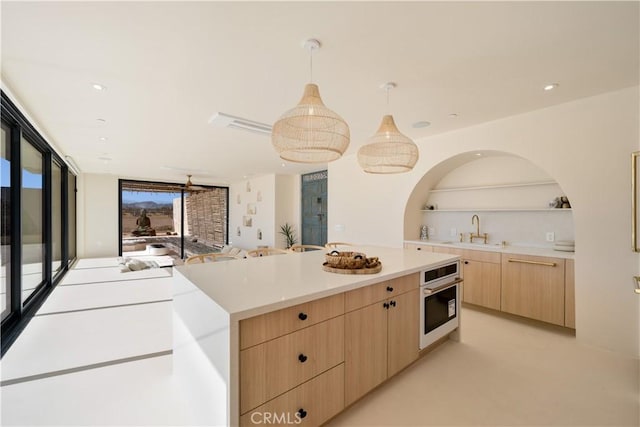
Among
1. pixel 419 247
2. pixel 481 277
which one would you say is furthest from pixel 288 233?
pixel 481 277

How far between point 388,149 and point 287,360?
6.36 feet

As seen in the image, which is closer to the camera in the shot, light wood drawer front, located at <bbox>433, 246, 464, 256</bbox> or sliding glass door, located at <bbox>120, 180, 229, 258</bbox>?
light wood drawer front, located at <bbox>433, 246, 464, 256</bbox>

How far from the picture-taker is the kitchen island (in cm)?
125

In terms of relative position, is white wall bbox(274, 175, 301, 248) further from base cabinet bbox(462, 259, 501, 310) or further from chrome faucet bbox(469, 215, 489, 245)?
base cabinet bbox(462, 259, 501, 310)

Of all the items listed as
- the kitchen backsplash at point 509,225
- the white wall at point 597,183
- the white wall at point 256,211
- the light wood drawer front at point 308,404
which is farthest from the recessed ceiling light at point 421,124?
the white wall at point 256,211

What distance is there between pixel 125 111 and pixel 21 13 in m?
1.59

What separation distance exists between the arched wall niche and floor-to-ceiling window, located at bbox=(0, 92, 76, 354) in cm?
472

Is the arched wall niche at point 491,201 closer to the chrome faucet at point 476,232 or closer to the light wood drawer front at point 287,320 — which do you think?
the chrome faucet at point 476,232

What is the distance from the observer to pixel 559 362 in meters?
2.46

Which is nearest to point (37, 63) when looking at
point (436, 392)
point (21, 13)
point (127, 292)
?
point (21, 13)

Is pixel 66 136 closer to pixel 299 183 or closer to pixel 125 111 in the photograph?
pixel 125 111

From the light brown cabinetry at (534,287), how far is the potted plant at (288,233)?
5551 millimetres

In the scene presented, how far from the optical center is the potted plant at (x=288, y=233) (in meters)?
7.95

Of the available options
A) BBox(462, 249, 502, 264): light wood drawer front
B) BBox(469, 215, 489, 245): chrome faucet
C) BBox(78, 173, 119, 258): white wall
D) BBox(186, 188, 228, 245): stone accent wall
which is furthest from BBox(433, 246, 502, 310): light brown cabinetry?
BBox(78, 173, 119, 258): white wall
